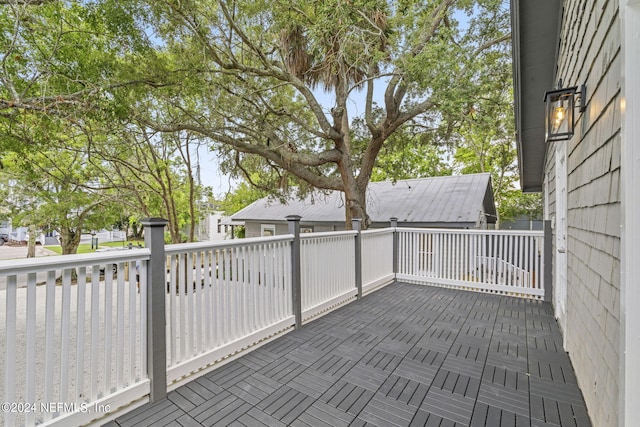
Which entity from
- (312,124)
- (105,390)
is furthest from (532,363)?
(312,124)

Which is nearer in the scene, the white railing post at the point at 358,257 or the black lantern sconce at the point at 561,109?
the black lantern sconce at the point at 561,109

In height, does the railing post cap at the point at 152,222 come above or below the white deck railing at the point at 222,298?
above

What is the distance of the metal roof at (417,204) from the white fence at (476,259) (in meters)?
3.44

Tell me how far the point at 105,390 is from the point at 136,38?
5526 mm

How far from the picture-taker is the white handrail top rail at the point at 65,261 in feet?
5.47

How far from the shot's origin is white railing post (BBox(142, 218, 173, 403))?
2.31 meters

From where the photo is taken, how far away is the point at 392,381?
8.55ft

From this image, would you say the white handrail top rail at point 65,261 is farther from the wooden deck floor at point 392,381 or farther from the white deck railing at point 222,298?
the wooden deck floor at point 392,381

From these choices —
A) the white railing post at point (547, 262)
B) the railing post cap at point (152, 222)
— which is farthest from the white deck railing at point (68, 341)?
the white railing post at point (547, 262)

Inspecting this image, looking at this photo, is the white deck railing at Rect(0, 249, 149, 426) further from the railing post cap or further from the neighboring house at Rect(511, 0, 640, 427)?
the neighboring house at Rect(511, 0, 640, 427)

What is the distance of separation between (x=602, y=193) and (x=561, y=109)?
3.87 feet

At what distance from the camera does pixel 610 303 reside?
1549mm

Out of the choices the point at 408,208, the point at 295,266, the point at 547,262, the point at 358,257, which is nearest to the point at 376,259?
the point at 358,257

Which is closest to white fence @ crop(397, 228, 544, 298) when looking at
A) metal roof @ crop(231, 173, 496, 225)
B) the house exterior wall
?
the house exterior wall
